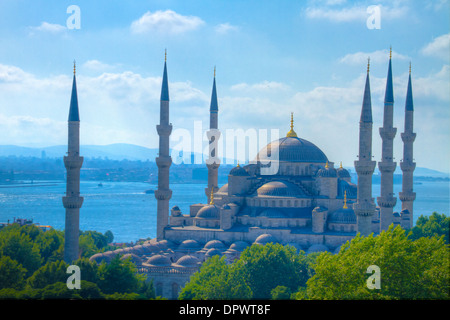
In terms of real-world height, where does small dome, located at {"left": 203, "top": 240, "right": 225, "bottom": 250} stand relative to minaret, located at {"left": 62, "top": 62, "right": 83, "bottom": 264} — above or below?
below

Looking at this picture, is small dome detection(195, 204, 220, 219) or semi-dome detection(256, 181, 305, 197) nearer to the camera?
small dome detection(195, 204, 220, 219)

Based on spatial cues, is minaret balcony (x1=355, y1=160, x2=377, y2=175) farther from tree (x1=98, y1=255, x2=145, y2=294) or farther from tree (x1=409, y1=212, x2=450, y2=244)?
tree (x1=98, y1=255, x2=145, y2=294)

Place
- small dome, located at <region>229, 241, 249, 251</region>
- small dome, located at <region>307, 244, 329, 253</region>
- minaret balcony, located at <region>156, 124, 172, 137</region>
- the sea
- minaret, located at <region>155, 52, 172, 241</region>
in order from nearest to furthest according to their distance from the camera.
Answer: small dome, located at <region>307, 244, 329, 253</region> → small dome, located at <region>229, 241, 249, 251</region> → minaret, located at <region>155, 52, 172, 241</region> → minaret balcony, located at <region>156, 124, 172, 137</region> → the sea

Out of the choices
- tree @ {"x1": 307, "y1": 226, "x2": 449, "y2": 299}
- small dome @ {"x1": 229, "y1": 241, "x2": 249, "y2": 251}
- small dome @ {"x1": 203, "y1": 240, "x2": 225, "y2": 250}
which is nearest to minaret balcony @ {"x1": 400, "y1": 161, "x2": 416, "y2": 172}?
small dome @ {"x1": 229, "y1": 241, "x2": 249, "y2": 251}

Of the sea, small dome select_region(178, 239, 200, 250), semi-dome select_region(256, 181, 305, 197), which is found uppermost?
semi-dome select_region(256, 181, 305, 197)

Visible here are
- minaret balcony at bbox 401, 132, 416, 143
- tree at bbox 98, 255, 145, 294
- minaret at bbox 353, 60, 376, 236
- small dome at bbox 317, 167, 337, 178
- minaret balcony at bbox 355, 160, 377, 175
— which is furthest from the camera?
minaret balcony at bbox 401, 132, 416, 143

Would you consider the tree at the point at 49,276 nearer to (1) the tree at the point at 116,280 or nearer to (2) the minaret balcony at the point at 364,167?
(1) the tree at the point at 116,280
